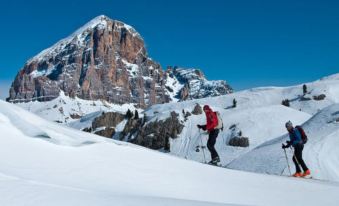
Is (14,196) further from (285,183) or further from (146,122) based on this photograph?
(146,122)

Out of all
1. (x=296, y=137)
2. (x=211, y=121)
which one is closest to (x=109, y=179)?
(x=211, y=121)

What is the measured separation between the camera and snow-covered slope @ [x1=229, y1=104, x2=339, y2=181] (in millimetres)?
32397

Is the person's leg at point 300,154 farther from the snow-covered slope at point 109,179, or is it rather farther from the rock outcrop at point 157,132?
the rock outcrop at point 157,132

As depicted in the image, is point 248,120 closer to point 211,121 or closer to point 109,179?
point 211,121

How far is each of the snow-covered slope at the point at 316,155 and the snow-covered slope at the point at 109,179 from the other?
21714 millimetres

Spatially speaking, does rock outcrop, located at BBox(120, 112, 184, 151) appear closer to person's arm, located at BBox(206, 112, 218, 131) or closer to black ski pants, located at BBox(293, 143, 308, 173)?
black ski pants, located at BBox(293, 143, 308, 173)

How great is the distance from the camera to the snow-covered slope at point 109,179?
23.4 feet

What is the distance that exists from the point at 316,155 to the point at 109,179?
2873 cm

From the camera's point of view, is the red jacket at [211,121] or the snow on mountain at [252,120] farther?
the snow on mountain at [252,120]

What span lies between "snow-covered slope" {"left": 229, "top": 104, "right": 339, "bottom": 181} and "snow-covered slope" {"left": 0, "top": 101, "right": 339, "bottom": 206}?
21714mm

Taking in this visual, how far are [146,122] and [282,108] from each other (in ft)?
96.9

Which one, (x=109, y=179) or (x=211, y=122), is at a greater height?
(x=211, y=122)

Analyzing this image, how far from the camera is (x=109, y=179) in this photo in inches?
352

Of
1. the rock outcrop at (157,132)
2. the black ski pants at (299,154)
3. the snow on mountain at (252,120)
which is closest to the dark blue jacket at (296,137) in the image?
the black ski pants at (299,154)
